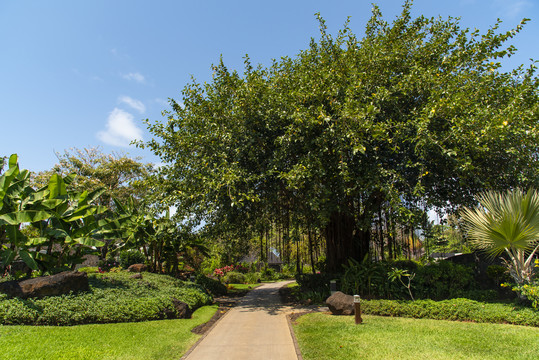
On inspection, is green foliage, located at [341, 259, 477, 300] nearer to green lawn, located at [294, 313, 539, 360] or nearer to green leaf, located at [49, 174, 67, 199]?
green lawn, located at [294, 313, 539, 360]

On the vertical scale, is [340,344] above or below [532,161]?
below

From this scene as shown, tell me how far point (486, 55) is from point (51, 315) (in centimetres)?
1603

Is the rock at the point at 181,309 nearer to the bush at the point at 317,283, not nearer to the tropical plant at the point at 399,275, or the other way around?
the bush at the point at 317,283

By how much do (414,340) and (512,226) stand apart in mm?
4925

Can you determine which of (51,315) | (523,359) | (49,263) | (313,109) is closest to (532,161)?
(313,109)

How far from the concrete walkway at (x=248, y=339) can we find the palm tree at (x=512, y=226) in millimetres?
6456

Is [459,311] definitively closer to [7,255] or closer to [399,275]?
[399,275]

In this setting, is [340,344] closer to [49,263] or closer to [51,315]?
[51,315]

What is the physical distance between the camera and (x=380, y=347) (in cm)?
646

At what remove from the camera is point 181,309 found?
10.0m

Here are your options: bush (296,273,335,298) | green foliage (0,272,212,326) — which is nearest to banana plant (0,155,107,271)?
green foliage (0,272,212,326)

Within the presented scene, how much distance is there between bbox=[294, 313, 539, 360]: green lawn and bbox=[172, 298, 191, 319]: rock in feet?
11.3

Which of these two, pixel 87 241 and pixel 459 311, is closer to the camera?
pixel 459 311

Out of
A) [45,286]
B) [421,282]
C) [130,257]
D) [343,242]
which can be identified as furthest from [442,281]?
[130,257]
